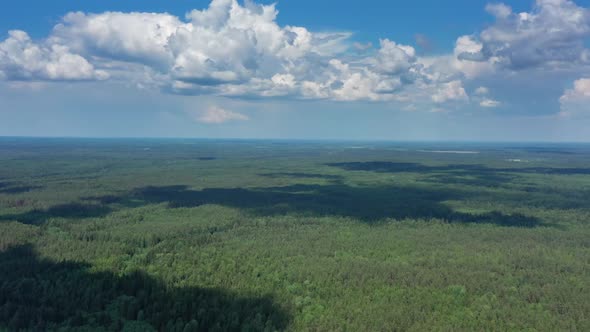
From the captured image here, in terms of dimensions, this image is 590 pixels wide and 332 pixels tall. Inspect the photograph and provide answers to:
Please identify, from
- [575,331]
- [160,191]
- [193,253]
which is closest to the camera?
[575,331]

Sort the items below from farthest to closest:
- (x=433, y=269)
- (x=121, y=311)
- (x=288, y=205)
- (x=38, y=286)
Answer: (x=288, y=205) < (x=433, y=269) < (x=38, y=286) < (x=121, y=311)

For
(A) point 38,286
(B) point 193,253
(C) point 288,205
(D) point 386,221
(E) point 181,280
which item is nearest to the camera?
(A) point 38,286

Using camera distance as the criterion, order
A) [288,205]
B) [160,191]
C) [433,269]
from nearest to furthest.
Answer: [433,269] < [288,205] < [160,191]

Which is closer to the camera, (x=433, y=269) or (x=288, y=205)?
(x=433, y=269)

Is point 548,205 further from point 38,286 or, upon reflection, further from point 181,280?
point 38,286

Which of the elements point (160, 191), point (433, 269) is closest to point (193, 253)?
point (433, 269)

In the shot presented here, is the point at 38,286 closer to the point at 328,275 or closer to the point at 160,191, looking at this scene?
the point at 328,275

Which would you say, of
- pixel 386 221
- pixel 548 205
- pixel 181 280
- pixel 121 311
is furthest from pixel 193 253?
pixel 548 205

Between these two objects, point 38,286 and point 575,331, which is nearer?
point 575,331
